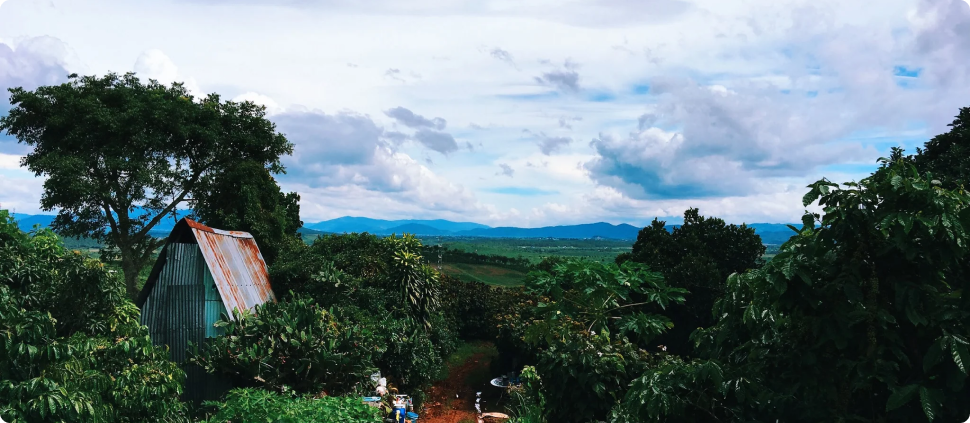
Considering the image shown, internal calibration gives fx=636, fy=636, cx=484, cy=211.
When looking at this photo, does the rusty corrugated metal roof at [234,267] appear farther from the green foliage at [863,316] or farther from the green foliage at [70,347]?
the green foliage at [863,316]

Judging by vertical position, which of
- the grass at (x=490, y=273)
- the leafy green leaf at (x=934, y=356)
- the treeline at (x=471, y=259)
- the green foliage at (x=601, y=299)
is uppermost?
the leafy green leaf at (x=934, y=356)

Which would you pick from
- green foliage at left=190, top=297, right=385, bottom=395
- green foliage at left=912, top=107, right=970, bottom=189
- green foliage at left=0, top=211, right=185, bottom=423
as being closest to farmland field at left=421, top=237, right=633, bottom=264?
green foliage at left=912, top=107, right=970, bottom=189

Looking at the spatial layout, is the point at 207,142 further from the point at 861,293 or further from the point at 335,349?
the point at 861,293

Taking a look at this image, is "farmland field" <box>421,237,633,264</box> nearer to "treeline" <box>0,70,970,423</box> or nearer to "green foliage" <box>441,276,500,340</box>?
"green foliage" <box>441,276,500,340</box>

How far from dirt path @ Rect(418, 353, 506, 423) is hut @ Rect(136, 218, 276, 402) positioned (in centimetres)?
564

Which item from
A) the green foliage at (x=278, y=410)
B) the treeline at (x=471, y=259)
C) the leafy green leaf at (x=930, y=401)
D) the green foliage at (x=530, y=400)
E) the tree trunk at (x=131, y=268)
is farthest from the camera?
the treeline at (x=471, y=259)

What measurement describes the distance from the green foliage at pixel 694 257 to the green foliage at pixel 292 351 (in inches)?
505

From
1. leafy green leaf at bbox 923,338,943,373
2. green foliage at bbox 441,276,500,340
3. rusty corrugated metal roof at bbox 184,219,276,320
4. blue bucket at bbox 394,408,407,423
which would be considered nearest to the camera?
leafy green leaf at bbox 923,338,943,373

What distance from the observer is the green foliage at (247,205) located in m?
23.2

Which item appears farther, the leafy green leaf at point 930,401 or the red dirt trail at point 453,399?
the red dirt trail at point 453,399

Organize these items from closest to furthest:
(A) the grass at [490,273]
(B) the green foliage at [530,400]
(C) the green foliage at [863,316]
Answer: (C) the green foliage at [863,316] < (B) the green foliage at [530,400] < (A) the grass at [490,273]

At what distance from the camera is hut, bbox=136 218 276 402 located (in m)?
11.8

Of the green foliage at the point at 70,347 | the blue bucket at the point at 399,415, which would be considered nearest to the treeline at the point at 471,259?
the blue bucket at the point at 399,415

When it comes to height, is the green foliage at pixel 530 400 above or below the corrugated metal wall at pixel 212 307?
below
